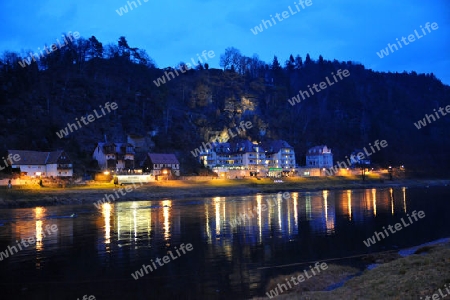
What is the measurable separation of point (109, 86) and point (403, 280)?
110 m

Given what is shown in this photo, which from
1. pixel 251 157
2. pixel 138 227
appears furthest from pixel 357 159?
pixel 138 227

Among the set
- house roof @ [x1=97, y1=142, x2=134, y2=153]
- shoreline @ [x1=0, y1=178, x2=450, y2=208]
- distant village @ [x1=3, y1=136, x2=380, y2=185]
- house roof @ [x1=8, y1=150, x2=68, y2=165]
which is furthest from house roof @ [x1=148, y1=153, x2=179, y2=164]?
A: house roof @ [x1=8, y1=150, x2=68, y2=165]

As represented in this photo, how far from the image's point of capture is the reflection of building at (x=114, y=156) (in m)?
83.2

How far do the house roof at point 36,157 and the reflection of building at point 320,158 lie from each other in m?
78.4

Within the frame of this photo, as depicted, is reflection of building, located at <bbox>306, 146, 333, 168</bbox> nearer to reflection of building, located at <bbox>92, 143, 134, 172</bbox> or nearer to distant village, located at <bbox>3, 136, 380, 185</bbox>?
distant village, located at <bbox>3, 136, 380, 185</bbox>

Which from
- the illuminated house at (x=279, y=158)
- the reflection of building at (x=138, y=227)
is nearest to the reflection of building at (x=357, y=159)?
the illuminated house at (x=279, y=158)

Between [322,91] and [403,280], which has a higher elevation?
[322,91]

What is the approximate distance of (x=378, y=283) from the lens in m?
12.6

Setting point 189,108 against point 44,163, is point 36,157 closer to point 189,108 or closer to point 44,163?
point 44,163

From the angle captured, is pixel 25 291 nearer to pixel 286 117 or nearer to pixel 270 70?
pixel 286 117

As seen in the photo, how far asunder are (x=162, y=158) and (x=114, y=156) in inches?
432

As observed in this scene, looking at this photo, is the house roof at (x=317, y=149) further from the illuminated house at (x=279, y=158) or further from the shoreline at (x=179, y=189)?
the shoreline at (x=179, y=189)

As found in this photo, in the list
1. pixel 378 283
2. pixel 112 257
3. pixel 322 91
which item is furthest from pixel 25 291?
pixel 322 91

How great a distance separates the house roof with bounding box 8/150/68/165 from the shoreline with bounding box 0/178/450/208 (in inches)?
→ 493
